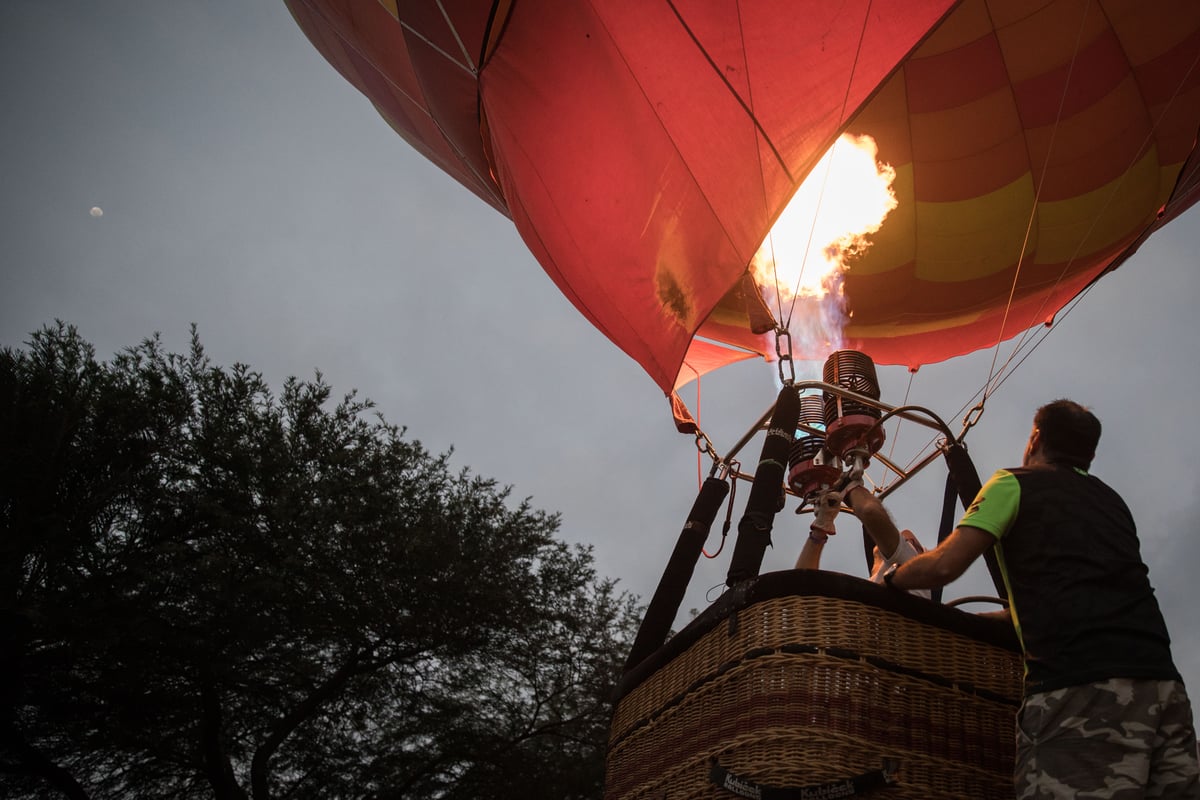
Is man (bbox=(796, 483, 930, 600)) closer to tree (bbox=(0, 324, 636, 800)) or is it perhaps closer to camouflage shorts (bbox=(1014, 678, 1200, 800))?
camouflage shorts (bbox=(1014, 678, 1200, 800))

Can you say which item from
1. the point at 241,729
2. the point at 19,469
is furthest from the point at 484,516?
the point at 19,469

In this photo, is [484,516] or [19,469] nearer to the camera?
[19,469]

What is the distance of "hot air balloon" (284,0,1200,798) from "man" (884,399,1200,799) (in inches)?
7.1

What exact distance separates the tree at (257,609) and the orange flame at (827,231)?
612 centimetres

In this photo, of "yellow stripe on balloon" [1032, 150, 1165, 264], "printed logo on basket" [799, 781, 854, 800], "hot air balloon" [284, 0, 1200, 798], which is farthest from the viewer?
"yellow stripe on balloon" [1032, 150, 1165, 264]

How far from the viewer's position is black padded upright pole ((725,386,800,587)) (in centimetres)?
189

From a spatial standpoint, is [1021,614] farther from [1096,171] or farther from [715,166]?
[1096,171]

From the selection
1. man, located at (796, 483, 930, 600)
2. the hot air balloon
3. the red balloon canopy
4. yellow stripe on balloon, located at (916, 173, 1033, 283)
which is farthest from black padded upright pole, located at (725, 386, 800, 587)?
yellow stripe on balloon, located at (916, 173, 1033, 283)

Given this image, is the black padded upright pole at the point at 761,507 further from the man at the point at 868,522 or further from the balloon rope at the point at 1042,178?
the balloon rope at the point at 1042,178

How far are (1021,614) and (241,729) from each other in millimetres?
9700


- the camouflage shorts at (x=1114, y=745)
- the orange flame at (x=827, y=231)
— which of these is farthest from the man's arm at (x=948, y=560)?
the orange flame at (x=827, y=231)

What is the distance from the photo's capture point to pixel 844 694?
61.8 inches

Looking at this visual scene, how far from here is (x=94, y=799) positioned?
9.00 m

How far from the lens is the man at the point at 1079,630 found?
1394 mm
